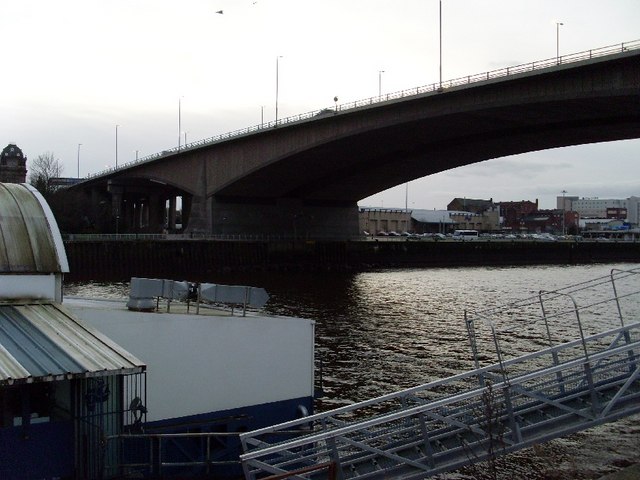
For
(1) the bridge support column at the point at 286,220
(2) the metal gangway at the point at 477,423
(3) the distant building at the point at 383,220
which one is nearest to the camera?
(2) the metal gangway at the point at 477,423

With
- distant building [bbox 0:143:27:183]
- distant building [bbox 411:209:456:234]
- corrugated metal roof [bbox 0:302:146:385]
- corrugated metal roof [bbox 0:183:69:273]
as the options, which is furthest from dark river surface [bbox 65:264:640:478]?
distant building [bbox 411:209:456:234]

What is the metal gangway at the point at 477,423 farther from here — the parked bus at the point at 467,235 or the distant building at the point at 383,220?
the distant building at the point at 383,220

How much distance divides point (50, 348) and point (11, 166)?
7367 cm

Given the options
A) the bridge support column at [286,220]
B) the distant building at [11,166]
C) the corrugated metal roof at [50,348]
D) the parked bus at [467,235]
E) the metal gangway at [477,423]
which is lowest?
the metal gangway at [477,423]

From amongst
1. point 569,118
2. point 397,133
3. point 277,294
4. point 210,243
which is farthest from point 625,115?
point 210,243

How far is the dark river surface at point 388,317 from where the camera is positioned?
22.9 meters

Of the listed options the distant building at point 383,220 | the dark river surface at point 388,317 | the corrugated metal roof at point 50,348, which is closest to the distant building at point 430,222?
the distant building at point 383,220

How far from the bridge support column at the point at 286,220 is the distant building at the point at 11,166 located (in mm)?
21157

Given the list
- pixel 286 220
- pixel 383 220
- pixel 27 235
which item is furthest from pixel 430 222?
pixel 27 235

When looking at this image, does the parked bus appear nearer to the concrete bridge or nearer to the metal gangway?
the concrete bridge

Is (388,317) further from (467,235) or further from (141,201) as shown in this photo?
(141,201)

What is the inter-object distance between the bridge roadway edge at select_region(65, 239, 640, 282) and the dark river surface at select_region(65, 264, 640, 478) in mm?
5472

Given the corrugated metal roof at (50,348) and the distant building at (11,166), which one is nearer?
the corrugated metal roof at (50,348)

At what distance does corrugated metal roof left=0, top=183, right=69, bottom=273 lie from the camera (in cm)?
1133
